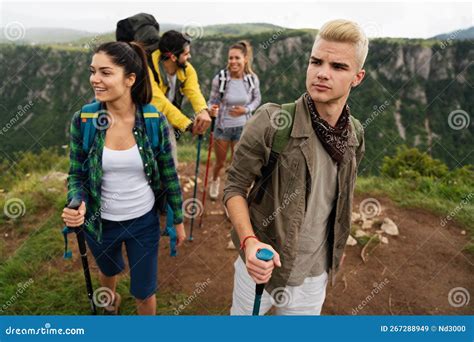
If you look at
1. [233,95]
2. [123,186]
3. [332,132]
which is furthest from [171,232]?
[233,95]

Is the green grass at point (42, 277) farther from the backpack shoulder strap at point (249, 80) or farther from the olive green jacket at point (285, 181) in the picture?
the backpack shoulder strap at point (249, 80)

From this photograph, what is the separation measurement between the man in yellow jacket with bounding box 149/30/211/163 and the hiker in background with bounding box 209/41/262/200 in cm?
116

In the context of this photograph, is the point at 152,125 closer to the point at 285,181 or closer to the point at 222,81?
the point at 285,181

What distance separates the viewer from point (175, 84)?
162 inches

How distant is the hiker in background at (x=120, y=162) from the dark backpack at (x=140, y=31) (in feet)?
3.68

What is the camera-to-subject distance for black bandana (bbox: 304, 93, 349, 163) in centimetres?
191

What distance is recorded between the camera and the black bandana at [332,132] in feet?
6.27

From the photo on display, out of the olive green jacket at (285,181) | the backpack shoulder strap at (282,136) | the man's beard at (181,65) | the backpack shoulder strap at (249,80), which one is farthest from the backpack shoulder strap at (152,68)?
the backpack shoulder strap at (282,136)

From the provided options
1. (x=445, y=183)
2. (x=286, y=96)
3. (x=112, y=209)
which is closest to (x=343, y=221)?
(x=112, y=209)

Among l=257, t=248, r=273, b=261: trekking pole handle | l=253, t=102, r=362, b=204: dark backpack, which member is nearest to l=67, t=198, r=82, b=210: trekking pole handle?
l=253, t=102, r=362, b=204: dark backpack

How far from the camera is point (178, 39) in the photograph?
152 inches

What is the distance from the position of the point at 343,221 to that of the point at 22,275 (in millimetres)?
3745

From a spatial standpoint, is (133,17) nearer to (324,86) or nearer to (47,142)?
(324,86)

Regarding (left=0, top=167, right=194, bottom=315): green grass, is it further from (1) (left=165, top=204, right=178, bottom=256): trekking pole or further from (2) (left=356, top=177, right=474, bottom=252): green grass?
(2) (left=356, top=177, right=474, bottom=252): green grass
